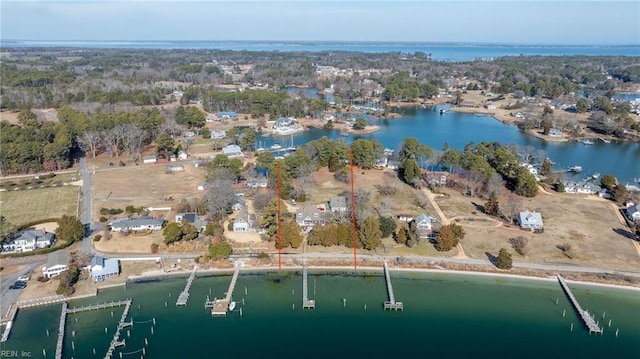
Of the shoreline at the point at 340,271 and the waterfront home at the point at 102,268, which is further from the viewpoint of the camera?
the shoreline at the point at 340,271

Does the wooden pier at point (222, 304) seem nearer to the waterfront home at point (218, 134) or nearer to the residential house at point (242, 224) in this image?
the residential house at point (242, 224)

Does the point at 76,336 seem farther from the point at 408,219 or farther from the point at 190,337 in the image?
the point at 408,219

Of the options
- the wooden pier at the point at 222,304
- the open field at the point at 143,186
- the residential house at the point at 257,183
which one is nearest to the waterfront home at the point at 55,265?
the open field at the point at 143,186

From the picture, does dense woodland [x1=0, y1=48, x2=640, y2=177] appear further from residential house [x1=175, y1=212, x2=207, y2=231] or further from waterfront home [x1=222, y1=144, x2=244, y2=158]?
residential house [x1=175, y1=212, x2=207, y2=231]

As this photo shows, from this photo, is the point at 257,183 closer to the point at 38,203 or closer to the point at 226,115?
the point at 38,203

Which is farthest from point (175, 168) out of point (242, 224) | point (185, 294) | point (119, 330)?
point (119, 330)
